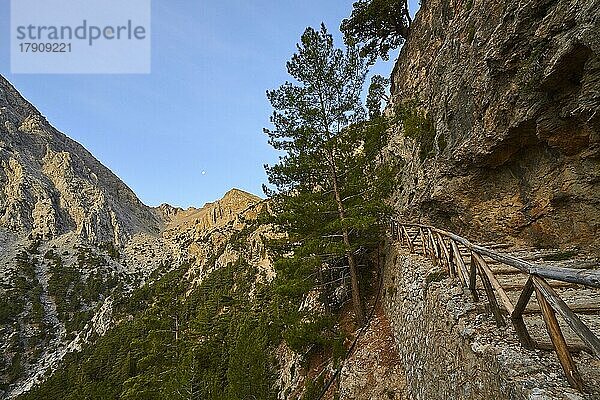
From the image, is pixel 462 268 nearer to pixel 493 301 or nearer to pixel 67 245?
pixel 493 301

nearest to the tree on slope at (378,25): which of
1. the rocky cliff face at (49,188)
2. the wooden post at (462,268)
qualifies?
the wooden post at (462,268)

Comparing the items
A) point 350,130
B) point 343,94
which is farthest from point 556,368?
point 343,94

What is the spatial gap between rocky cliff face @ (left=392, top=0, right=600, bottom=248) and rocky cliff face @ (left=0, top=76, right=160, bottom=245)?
13706cm

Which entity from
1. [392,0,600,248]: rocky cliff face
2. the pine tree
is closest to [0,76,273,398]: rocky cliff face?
the pine tree

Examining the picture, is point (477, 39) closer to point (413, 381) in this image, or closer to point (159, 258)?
point (413, 381)

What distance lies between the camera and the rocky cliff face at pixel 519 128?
688cm

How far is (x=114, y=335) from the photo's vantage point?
54656 millimetres

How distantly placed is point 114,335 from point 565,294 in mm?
63946

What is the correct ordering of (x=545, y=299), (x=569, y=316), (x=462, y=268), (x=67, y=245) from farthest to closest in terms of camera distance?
(x=67, y=245)
(x=462, y=268)
(x=545, y=299)
(x=569, y=316)

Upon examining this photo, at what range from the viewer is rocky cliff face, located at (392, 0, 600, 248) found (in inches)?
271

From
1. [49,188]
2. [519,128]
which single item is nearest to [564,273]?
[519,128]

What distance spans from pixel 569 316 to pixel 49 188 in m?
156

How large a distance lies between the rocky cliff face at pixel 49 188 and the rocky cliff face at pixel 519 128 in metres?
137

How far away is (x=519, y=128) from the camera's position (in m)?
8.48
